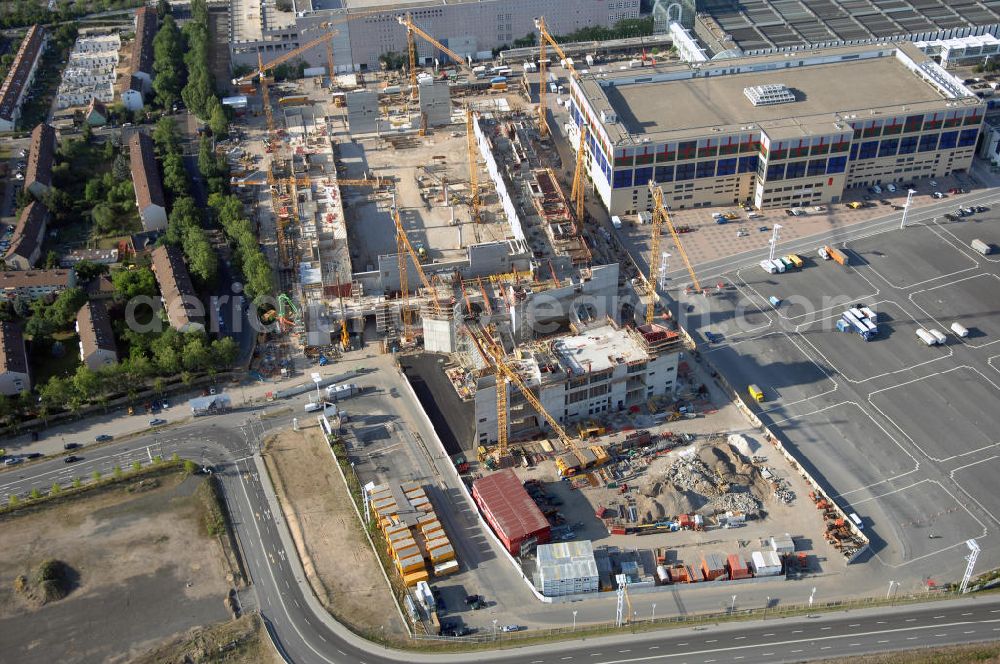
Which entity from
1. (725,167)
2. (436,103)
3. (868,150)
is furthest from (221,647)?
(868,150)

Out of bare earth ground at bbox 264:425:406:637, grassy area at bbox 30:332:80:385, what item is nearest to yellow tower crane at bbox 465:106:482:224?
bare earth ground at bbox 264:425:406:637

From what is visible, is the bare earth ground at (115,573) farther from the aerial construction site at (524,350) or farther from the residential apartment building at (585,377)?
the residential apartment building at (585,377)

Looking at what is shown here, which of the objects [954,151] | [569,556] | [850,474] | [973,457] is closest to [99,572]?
[569,556]

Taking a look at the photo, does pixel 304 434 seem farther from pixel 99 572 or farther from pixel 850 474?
pixel 850 474

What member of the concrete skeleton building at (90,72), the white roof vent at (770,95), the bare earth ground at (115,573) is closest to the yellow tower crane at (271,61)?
the concrete skeleton building at (90,72)

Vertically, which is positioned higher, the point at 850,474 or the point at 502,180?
the point at 502,180

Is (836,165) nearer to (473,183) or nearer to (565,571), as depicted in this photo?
(473,183)
